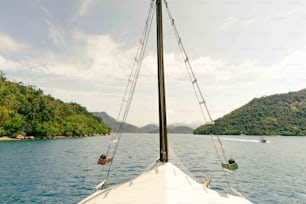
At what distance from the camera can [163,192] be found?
6285 millimetres

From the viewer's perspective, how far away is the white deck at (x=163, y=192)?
6.15 metres

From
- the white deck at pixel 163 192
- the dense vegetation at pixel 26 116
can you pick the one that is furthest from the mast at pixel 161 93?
the dense vegetation at pixel 26 116

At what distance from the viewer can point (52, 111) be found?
165125mm

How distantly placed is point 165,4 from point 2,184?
27376 mm

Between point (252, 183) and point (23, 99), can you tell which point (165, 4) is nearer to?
point (252, 183)

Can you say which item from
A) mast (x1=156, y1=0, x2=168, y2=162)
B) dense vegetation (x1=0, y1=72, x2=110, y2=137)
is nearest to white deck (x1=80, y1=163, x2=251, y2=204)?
mast (x1=156, y1=0, x2=168, y2=162)

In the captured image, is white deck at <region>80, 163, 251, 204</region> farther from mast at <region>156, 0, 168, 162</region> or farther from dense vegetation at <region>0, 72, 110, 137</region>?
dense vegetation at <region>0, 72, 110, 137</region>

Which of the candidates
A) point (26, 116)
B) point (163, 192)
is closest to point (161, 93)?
point (163, 192)

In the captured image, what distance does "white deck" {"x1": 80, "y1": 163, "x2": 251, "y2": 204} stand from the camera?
20.2 feet

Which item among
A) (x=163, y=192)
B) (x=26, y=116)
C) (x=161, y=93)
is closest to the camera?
(x=163, y=192)

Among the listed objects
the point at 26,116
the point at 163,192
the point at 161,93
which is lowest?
the point at 163,192

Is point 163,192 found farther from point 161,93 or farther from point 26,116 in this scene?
point 26,116

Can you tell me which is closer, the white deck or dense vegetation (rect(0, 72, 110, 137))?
the white deck

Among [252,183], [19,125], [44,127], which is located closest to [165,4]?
[252,183]
